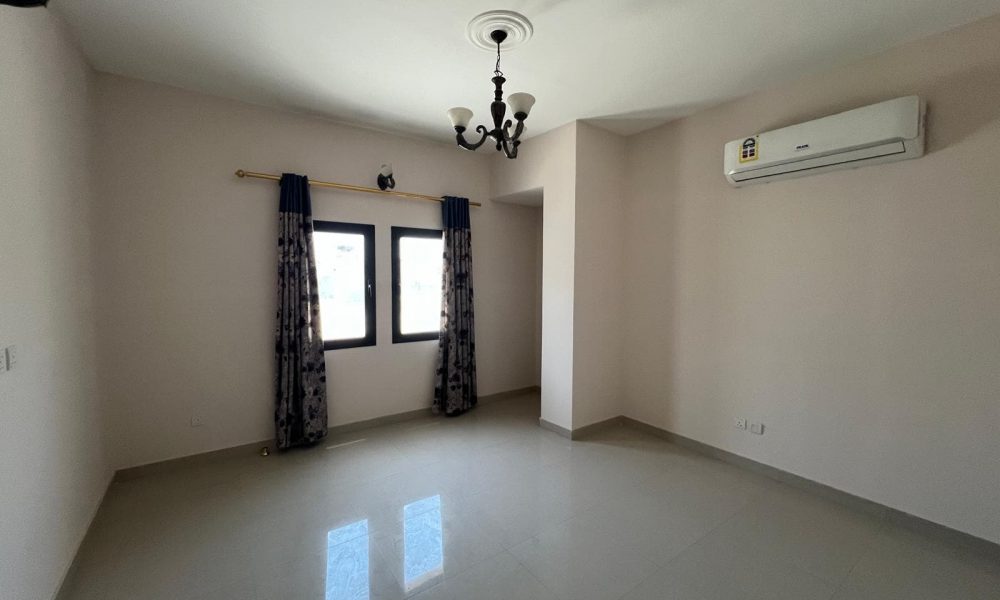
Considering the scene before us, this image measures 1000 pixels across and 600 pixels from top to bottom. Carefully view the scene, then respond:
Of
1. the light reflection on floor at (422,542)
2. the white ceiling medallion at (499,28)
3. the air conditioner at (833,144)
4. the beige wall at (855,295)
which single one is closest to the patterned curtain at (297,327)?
the light reflection on floor at (422,542)

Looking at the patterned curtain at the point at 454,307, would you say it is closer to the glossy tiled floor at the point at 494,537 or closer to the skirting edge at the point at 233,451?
the skirting edge at the point at 233,451

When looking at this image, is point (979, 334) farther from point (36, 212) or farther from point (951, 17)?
point (36, 212)

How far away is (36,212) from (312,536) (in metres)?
2.00

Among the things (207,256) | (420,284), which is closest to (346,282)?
(420,284)

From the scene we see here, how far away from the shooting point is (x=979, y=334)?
2072 mm

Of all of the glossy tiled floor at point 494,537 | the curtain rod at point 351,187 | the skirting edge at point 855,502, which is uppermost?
the curtain rod at point 351,187

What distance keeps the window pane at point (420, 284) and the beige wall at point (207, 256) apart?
0.64ft

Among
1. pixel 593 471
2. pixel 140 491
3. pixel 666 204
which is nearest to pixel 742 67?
pixel 666 204

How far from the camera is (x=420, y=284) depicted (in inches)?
160

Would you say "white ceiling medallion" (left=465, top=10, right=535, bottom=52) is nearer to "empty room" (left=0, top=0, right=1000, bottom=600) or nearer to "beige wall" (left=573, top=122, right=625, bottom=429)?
"empty room" (left=0, top=0, right=1000, bottom=600)

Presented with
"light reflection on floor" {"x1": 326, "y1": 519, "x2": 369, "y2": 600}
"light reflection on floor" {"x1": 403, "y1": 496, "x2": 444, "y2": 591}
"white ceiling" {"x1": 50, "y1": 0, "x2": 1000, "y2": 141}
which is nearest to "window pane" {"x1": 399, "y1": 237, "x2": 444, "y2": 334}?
"white ceiling" {"x1": 50, "y1": 0, "x2": 1000, "y2": 141}

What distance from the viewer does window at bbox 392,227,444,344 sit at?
3.88 meters

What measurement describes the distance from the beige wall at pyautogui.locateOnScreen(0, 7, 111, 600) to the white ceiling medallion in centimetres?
186

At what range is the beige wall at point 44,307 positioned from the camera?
1472 mm
